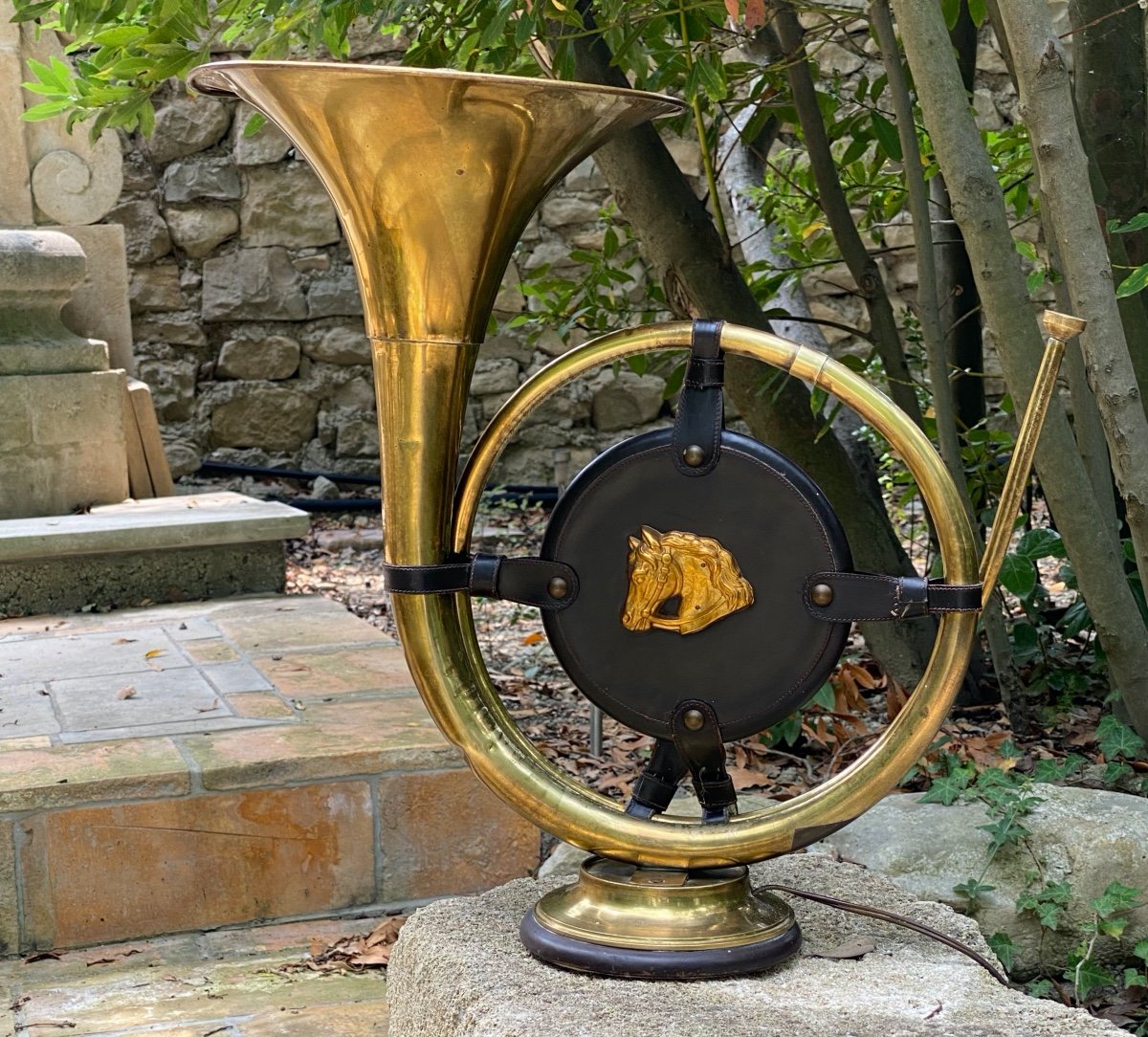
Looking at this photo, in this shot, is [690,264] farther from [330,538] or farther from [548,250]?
[548,250]

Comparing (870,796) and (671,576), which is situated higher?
(671,576)

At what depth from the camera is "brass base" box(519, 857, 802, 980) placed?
147cm

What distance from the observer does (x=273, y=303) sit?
674 cm

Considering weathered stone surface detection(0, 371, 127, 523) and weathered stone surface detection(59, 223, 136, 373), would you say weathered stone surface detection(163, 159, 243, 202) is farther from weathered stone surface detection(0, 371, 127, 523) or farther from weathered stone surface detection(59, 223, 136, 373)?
weathered stone surface detection(0, 371, 127, 523)

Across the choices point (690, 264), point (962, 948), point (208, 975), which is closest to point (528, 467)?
point (690, 264)

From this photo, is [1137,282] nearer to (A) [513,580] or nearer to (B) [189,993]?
(A) [513,580]

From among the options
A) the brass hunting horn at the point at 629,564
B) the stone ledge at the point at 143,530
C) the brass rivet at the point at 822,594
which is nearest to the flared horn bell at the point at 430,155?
the brass hunting horn at the point at 629,564

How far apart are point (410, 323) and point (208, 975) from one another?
1.33 meters

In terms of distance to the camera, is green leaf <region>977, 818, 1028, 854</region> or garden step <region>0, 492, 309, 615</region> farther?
garden step <region>0, 492, 309, 615</region>

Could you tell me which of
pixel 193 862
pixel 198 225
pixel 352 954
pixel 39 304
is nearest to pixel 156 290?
pixel 198 225

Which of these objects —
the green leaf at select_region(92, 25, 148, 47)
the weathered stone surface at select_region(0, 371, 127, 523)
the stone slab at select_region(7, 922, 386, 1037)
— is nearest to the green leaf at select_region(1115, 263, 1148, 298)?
the stone slab at select_region(7, 922, 386, 1037)

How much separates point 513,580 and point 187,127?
5.58m

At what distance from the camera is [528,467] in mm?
7031

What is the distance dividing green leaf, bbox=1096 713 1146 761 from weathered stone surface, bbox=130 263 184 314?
16.5 feet
